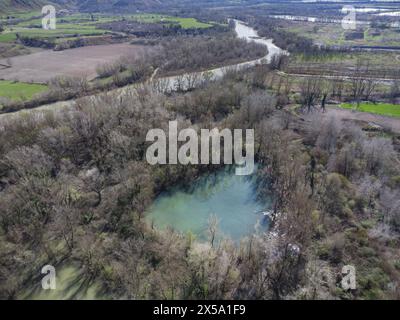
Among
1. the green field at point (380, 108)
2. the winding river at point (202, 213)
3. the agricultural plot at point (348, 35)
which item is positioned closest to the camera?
the winding river at point (202, 213)

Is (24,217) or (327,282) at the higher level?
(24,217)

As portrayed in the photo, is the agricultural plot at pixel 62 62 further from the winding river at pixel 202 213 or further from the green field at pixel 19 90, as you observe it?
the winding river at pixel 202 213

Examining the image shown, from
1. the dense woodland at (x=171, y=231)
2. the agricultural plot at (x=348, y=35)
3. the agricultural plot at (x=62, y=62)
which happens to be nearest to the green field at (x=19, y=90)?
the agricultural plot at (x=62, y=62)

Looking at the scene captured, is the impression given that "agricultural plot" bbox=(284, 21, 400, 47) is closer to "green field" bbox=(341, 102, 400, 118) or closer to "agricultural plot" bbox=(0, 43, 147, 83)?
"green field" bbox=(341, 102, 400, 118)

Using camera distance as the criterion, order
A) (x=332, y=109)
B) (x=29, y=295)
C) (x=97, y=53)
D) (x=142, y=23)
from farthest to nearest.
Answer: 1. (x=142, y=23)
2. (x=97, y=53)
3. (x=332, y=109)
4. (x=29, y=295)

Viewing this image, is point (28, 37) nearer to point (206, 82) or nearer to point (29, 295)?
point (206, 82)

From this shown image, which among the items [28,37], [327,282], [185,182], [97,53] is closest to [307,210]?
[327,282]

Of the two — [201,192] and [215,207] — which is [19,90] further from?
[215,207]
